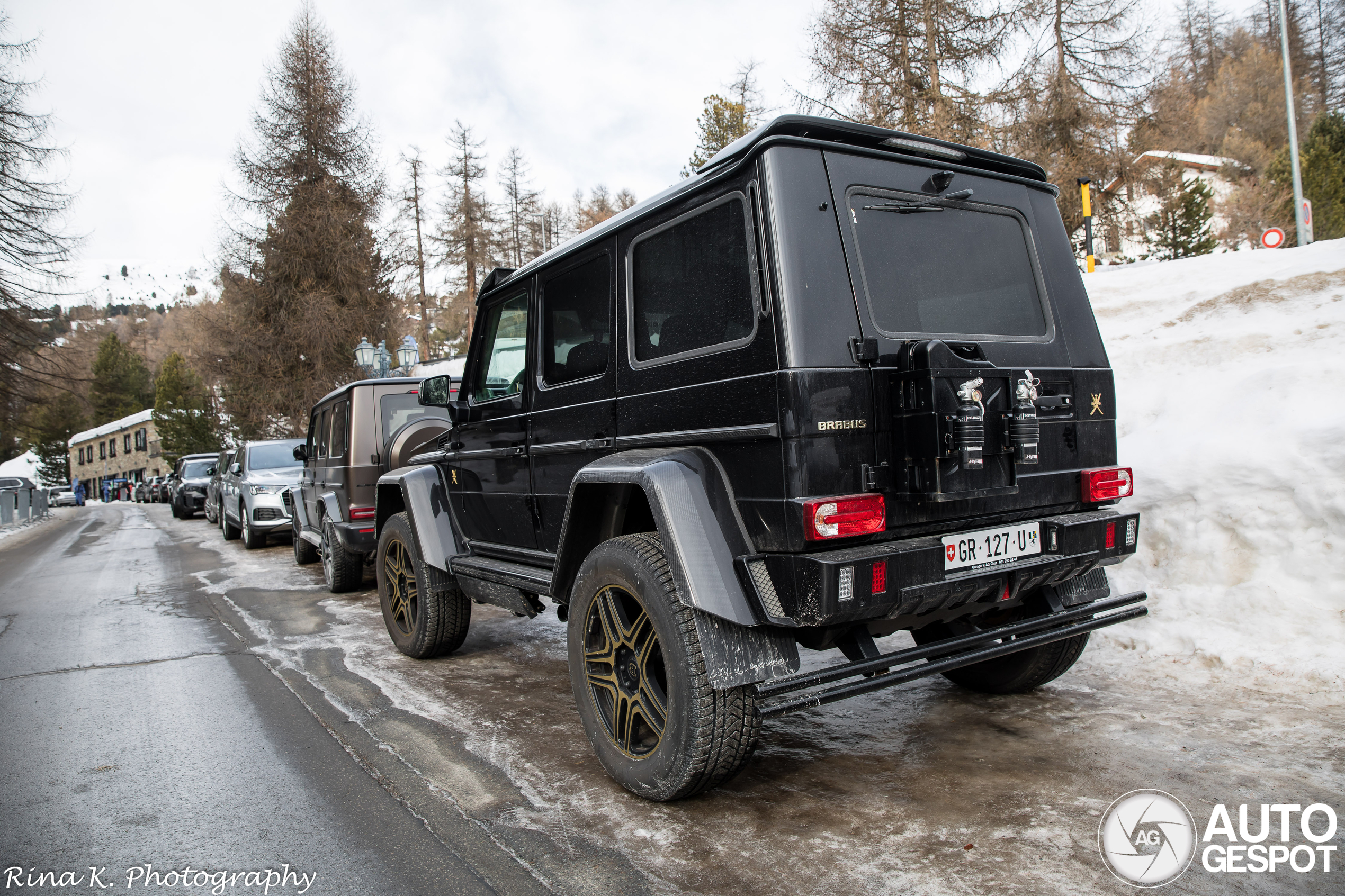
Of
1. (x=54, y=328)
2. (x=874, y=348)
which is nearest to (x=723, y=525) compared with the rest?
(x=874, y=348)


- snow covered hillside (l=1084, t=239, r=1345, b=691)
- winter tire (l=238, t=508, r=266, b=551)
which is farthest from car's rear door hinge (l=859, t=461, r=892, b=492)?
winter tire (l=238, t=508, r=266, b=551)

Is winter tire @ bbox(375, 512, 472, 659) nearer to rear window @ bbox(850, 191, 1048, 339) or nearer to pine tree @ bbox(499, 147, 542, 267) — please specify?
rear window @ bbox(850, 191, 1048, 339)

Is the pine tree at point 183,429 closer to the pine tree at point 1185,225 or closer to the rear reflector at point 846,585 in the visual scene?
the pine tree at point 1185,225

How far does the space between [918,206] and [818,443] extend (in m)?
1.12

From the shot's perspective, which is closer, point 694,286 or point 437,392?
point 694,286

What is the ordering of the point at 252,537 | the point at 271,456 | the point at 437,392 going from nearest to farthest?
the point at 437,392 → the point at 252,537 → the point at 271,456

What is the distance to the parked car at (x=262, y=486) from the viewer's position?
12.9 m

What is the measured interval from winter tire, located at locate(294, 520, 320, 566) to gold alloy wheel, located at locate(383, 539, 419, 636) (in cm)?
593

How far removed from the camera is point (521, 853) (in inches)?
110

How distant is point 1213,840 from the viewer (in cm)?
266

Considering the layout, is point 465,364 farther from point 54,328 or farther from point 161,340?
point 161,340

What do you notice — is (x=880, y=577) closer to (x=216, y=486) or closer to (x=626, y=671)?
(x=626, y=671)

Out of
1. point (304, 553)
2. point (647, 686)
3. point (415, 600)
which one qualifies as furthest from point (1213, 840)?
point (304, 553)

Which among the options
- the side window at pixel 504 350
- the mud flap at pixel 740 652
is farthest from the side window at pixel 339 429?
the mud flap at pixel 740 652
